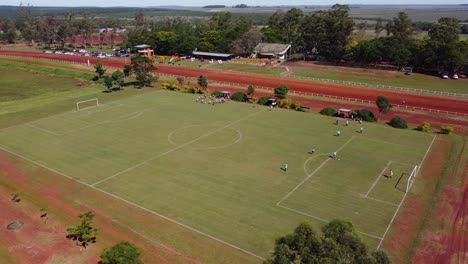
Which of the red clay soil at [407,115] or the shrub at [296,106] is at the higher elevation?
the shrub at [296,106]

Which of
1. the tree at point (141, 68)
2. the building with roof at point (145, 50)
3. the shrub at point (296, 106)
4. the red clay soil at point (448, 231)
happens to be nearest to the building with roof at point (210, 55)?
the building with roof at point (145, 50)

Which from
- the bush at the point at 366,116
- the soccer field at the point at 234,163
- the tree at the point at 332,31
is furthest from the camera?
the tree at the point at 332,31

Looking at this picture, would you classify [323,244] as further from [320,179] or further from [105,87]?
[105,87]

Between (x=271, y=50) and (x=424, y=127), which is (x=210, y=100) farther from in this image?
(x=271, y=50)

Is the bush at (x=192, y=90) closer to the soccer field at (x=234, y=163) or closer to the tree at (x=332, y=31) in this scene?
the soccer field at (x=234, y=163)

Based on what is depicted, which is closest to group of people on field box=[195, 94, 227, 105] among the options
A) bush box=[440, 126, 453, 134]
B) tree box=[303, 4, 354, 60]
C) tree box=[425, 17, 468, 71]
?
bush box=[440, 126, 453, 134]

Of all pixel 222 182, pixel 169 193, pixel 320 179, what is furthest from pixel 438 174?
pixel 169 193
